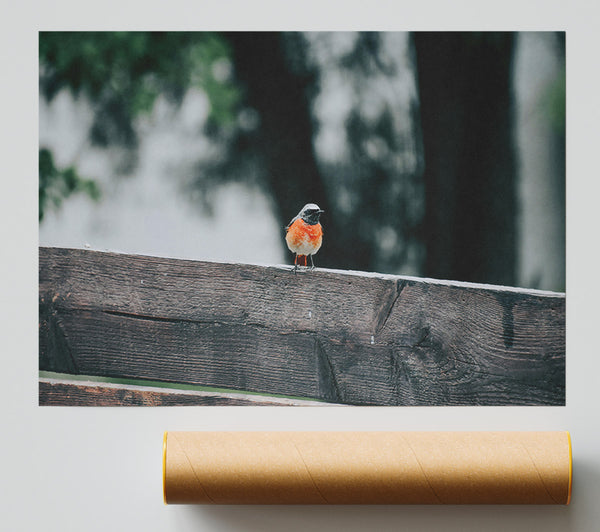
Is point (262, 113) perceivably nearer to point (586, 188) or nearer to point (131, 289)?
point (131, 289)

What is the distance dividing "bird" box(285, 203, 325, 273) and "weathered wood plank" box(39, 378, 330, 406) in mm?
321


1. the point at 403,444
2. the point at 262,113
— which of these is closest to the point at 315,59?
the point at 262,113

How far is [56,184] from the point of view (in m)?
1.29

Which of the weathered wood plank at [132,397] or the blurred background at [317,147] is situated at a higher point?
the blurred background at [317,147]

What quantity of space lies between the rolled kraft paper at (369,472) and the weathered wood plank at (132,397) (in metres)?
0.11

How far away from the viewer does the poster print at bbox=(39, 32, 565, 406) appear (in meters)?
1.29

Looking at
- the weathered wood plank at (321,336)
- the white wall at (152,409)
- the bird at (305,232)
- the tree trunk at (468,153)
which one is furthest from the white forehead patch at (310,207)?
the white wall at (152,409)

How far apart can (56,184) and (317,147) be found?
0.56 m

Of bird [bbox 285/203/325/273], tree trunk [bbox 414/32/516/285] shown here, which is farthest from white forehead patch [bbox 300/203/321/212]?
tree trunk [bbox 414/32/516/285]

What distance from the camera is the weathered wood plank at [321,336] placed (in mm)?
1290

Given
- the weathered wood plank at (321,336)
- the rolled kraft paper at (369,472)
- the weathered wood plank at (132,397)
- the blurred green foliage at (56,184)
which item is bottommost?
the rolled kraft paper at (369,472)

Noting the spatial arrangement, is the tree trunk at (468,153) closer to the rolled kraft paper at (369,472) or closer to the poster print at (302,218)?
the poster print at (302,218)

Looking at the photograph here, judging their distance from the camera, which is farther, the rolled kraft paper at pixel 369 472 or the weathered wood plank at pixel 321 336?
the weathered wood plank at pixel 321 336

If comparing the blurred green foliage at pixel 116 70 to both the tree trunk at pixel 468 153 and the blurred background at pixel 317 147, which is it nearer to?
the blurred background at pixel 317 147
